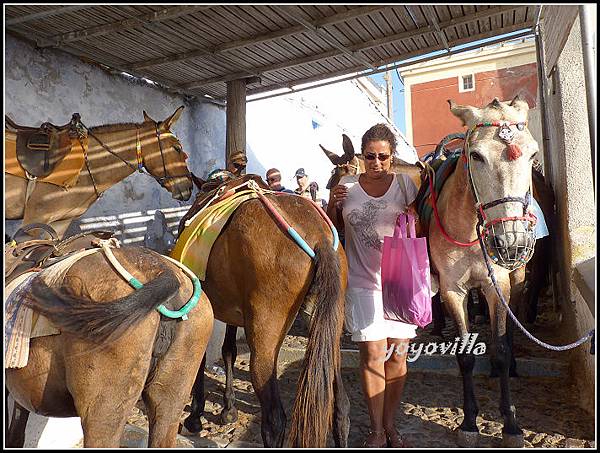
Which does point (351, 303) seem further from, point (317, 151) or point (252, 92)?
point (317, 151)

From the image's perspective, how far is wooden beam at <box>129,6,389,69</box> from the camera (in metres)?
4.87

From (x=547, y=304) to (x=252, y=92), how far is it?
17.6 feet

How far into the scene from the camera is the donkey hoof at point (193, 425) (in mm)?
3770

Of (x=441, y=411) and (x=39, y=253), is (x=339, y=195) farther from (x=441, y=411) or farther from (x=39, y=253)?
(x=441, y=411)

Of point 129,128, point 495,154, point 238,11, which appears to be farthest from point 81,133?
point 495,154

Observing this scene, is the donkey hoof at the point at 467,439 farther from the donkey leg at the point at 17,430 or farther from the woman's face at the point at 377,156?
the donkey leg at the point at 17,430

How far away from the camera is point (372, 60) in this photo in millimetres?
6281

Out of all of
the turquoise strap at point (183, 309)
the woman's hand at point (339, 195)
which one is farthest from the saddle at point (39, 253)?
the woman's hand at point (339, 195)

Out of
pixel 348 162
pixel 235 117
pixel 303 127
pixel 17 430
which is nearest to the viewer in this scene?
pixel 17 430

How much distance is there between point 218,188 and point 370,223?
1.40 metres

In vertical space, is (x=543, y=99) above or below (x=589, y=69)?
above

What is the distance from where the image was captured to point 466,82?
26.5 metres

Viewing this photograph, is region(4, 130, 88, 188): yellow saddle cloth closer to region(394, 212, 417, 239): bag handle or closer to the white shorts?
the white shorts

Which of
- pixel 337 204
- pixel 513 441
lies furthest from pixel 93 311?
pixel 513 441
